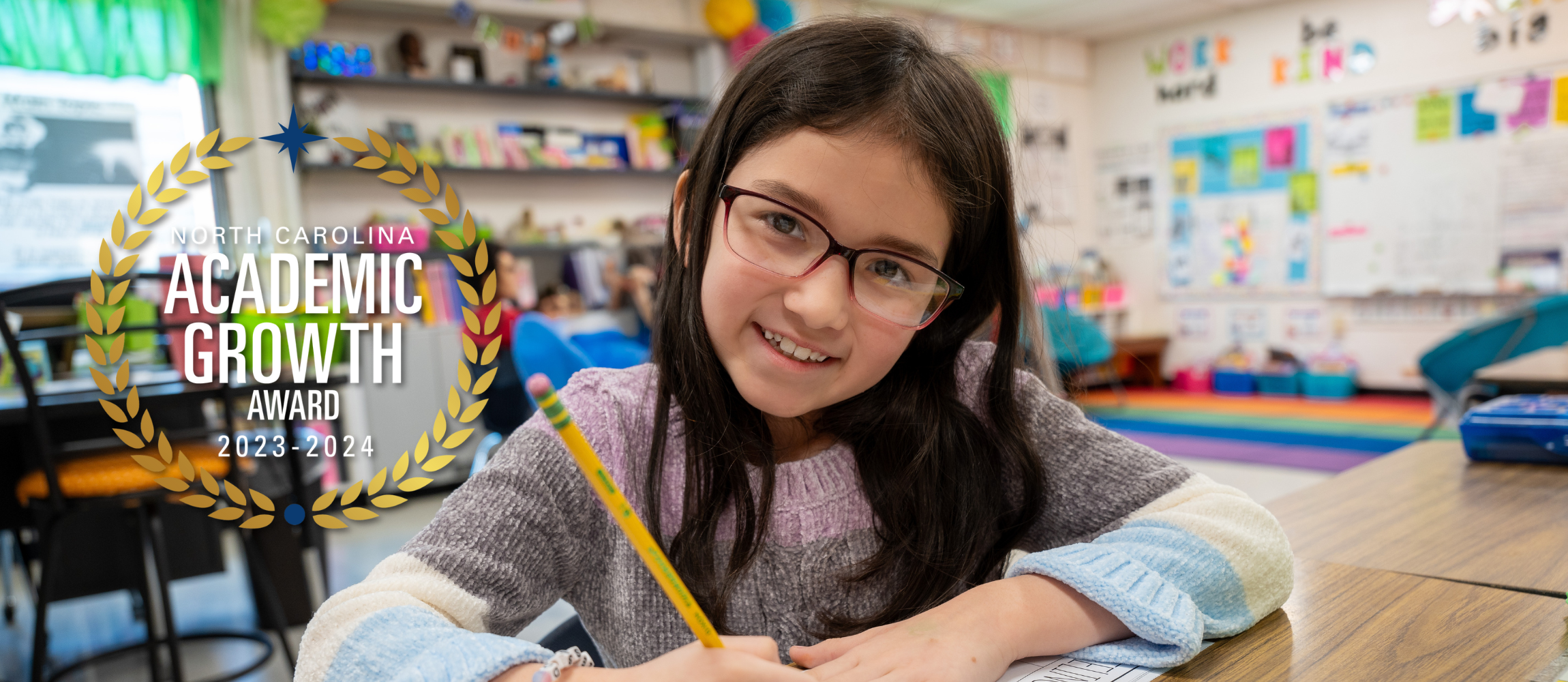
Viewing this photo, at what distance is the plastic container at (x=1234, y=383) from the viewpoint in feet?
19.3

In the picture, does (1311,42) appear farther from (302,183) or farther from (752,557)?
(752,557)

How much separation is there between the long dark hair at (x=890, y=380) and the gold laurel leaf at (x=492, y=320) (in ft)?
0.50

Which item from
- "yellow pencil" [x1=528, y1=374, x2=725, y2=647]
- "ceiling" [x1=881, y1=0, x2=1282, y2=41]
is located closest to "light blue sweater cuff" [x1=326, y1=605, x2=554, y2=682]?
"yellow pencil" [x1=528, y1=374, x2=725, y2=647]

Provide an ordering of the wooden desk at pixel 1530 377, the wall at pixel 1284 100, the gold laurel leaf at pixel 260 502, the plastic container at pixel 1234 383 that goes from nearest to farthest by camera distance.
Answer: the gold laurel leaf at pixel 260 502
the wooden desk at pixel 1530 377
the wall at pixel 1284 100
the plastic container at pixel 1234 383

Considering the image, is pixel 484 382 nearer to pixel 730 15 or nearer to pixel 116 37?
pixel 116 37

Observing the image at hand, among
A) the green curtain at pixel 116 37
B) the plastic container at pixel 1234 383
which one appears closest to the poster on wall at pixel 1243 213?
the plastic container at pixel 1234 383

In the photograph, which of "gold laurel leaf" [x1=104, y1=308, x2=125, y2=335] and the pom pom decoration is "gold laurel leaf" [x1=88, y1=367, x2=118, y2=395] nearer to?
"gold laurel leaf" [x1=104, y1=308, x2=125, y2=335]

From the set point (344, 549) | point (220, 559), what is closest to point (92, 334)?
point (220, 559)

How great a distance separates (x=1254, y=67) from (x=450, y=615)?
6.50m

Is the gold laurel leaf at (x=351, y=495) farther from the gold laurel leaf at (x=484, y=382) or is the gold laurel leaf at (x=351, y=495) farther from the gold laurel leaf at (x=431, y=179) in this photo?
the gold laurel leaf at (x=431, y=179)

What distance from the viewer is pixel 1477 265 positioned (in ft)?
16.6

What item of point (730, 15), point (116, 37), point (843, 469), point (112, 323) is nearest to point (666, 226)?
point (843, 469)

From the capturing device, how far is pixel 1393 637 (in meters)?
0.61

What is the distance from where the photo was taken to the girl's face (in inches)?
26.5
